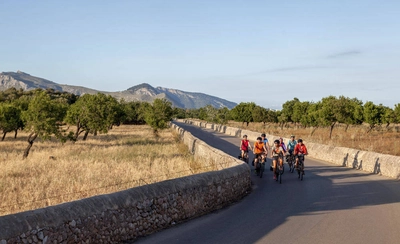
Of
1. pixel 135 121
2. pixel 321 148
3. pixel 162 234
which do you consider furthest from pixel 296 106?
pixel 162 234

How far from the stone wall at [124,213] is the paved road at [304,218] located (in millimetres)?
320

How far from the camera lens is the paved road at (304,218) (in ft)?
28.5

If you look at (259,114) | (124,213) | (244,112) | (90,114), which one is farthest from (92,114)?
(244,112)

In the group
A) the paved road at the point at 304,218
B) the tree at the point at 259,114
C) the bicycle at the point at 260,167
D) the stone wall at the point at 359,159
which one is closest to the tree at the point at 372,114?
the tree at the point at 259,114

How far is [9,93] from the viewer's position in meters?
107

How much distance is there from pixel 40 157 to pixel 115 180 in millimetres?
11923

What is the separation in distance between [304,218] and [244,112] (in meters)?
88.6

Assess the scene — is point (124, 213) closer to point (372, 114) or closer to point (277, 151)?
point (277, 151)

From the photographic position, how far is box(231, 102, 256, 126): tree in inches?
3848

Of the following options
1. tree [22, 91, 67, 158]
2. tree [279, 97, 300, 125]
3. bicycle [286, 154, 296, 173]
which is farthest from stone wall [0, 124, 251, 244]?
tree [279, 97, 300, 125]

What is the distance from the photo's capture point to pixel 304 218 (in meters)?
10.4

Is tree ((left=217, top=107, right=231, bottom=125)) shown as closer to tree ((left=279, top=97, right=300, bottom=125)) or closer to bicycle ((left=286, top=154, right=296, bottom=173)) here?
tree ((left=279, top=97, right=300, bottom=125))

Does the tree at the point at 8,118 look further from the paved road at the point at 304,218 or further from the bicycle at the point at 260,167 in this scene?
the paved road at the point at 304,218

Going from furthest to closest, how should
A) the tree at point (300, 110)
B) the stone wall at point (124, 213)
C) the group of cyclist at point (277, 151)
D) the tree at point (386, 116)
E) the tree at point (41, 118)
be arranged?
the tree at point (300, 110) → the tree at point (386, 116) → the tree at point (41, 118) → the group of cyclist at point (277, 151) → the stone wall at point (124, 213)
